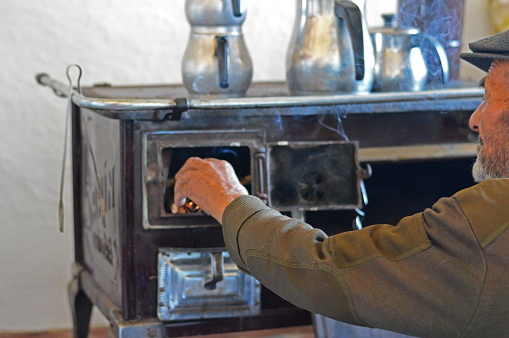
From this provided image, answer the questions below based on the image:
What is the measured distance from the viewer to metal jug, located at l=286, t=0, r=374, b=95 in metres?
1.59

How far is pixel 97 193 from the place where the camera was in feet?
5.69

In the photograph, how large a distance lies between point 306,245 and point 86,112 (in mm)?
924

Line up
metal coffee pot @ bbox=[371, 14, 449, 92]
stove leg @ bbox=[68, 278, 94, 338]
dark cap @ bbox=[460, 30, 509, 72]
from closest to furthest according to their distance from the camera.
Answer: dark cap @ bbox=[460, 30, 509, 72], metal coffee pot @ bbox=[371, 14, 449, 92], stove leg @ bbox=[68, 278, 94, 338]

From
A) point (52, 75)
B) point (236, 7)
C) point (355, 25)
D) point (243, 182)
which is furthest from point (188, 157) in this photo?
point (52, 75)

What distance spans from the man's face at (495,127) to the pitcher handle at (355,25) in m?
0.43

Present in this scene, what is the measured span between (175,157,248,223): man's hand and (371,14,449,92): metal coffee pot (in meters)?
0.53

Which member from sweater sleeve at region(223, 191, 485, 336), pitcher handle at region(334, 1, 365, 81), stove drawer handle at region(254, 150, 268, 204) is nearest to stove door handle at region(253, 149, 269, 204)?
stove drawer handle at region(254, 150, 268, 204)

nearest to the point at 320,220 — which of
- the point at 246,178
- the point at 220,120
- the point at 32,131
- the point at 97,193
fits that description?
the point at 246,178

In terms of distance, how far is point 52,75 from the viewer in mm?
2475

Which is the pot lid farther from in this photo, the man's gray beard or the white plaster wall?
the white plaster wall

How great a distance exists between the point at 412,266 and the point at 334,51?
740 mm

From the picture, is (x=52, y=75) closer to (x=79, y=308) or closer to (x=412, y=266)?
(x=79, y=308)

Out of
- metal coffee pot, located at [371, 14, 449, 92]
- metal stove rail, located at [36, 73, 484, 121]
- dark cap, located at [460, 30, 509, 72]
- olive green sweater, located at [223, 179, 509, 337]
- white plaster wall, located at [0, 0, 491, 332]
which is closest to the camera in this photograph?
olive green sweater, located at [223, 179, 509, 337]

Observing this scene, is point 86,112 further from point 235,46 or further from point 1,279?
point 1,279
